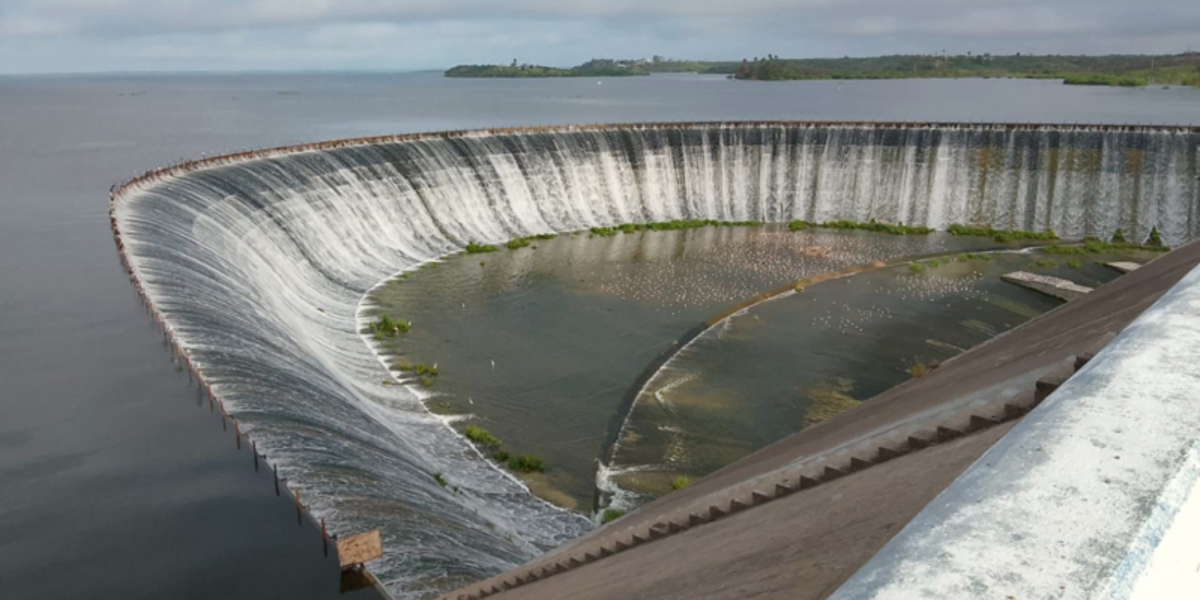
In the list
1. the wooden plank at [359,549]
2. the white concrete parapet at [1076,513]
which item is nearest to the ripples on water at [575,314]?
the wooden plank at [359,549]

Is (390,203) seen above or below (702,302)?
above

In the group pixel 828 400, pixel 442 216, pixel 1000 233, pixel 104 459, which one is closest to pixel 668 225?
pixel 442 216

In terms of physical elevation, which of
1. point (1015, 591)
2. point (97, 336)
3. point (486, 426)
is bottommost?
point (486, 426)

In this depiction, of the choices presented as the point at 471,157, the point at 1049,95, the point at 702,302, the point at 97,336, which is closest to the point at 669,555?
the point at 97,336

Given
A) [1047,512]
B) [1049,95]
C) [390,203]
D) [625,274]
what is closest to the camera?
[1047,512]

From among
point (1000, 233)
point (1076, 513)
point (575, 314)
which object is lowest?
point (575, 314)

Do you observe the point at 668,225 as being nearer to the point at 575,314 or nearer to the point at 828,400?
the point at 575,314

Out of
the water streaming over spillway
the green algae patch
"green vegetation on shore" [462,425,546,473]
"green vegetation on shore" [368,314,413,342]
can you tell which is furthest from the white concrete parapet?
"green vegetation on shore" [368,314,413,342]

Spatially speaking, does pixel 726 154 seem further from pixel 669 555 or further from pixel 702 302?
pixel 669 555
